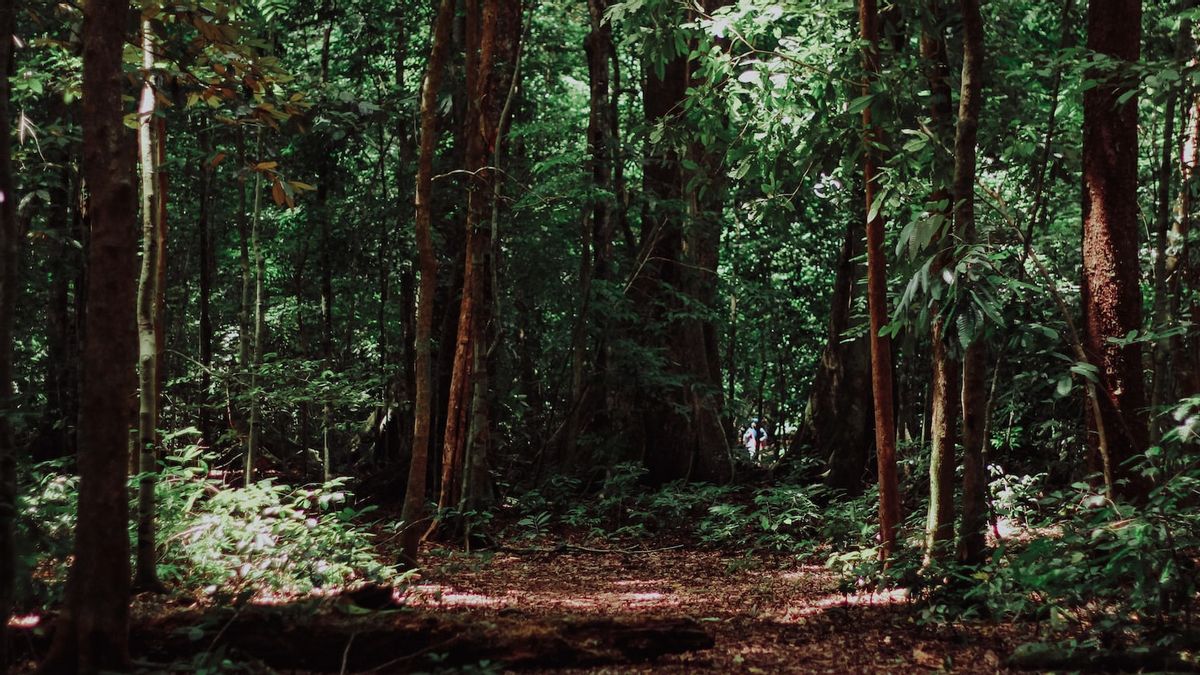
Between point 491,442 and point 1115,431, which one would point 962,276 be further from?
point 491,442

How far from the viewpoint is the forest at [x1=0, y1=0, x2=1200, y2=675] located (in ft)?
15.1

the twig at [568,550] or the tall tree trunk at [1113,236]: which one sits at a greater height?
the tall tree trunk at [1113,236]

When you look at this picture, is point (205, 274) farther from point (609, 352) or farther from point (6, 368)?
point (6, 368)

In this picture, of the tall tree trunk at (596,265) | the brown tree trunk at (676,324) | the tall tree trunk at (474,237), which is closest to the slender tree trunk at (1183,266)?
the brown tree trunk at (676,324)

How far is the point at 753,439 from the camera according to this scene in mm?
19578

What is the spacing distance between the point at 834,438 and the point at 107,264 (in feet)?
35.4

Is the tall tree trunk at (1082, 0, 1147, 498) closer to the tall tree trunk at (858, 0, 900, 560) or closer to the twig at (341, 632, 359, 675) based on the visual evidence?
the tall tree trunk at (858, 0, 900, 560)

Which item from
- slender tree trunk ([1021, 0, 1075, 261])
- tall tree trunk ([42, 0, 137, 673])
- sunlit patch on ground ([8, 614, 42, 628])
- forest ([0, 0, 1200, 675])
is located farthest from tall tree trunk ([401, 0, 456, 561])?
slender tree trunk ([1021, 0, 1075, 261])

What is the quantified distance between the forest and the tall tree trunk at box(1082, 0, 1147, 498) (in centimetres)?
3

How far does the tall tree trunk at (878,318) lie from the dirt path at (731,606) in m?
0.63

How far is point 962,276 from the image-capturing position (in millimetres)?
5141

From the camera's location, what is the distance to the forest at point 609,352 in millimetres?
4605

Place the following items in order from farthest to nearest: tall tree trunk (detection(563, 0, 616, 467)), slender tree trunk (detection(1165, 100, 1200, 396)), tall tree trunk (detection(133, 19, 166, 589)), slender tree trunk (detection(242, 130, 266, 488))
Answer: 1. tall tree trunk (detection(563, 0, 616, 467))
2. slender tree trunk (detection(242, 130, 266, 488))
3. slender tree trunk (detection(1165, 100, 1200, 396))
4. tall tree trunk (detection(133, 19, 166, 589))

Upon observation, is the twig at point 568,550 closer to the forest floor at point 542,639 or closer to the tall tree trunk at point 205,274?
the forest floor at point 542,639
